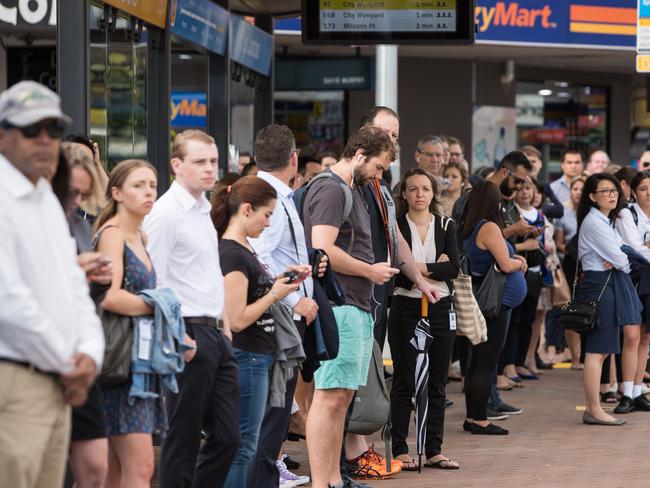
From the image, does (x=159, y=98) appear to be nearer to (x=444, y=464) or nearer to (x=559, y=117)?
(x=444, y=464)

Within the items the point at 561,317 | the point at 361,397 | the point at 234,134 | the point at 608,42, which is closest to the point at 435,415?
the point at 361,397

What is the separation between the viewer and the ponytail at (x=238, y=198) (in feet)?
19.6

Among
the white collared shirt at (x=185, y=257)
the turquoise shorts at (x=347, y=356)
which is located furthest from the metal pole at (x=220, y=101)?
the white collared shirt at (x=185, y=257)

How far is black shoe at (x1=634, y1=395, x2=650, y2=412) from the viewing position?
1080 centimetres

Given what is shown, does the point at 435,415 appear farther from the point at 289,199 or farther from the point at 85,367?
the point at 85,367

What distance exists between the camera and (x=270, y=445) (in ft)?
21.1

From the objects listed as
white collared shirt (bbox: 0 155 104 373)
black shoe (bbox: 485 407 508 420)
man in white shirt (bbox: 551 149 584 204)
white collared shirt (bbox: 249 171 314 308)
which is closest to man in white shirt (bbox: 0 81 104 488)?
white collared shirt (bbox: 0 155 104 373)

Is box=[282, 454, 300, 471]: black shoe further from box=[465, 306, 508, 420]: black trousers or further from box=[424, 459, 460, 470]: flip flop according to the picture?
box=[465, 306, 508, 420]: black trousers

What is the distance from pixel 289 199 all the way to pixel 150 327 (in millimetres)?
1623

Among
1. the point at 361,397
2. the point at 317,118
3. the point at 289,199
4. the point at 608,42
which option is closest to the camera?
the point at 289,199

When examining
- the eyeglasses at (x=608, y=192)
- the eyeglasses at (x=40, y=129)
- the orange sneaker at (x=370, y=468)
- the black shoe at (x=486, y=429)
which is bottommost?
the black shoe at (x=486, y=429)

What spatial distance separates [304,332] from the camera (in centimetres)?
657

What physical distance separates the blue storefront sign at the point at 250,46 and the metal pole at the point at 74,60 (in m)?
4.20

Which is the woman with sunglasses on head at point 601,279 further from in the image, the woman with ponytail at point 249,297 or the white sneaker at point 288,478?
the woman with ponytail at point 249,297
